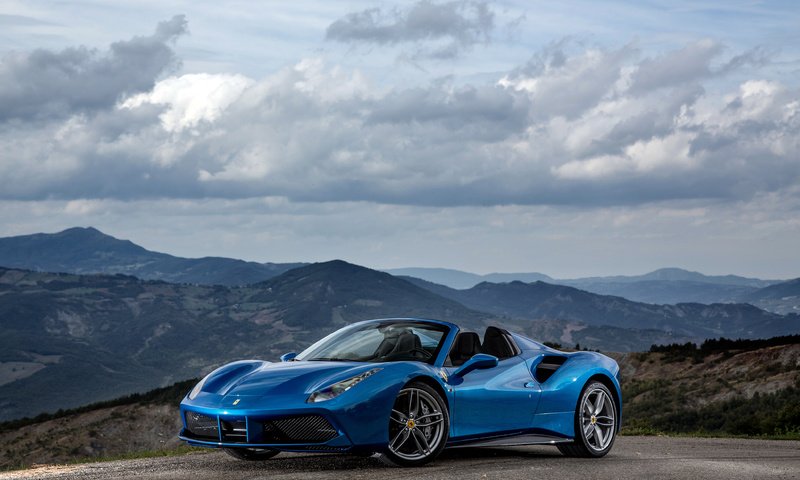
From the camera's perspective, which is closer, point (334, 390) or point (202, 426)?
point (334, 390)

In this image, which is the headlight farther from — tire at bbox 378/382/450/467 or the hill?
the hill

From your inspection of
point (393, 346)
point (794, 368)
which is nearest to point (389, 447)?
point (393, 346)

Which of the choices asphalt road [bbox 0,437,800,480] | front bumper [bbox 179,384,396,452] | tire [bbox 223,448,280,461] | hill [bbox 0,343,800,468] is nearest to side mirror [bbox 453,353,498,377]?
asphalt road [bbox 0,437,800,480]

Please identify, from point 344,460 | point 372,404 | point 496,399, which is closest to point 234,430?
point 372,404

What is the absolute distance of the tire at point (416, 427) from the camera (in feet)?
35.3

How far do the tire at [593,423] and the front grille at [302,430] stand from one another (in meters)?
3.80

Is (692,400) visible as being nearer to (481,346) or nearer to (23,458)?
(481,346)

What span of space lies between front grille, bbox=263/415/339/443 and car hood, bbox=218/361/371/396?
302 millimetres

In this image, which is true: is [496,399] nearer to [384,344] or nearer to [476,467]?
[476,467]

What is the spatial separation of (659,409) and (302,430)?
35.4 m

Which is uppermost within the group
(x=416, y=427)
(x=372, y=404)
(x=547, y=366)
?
(x=547, y=366)

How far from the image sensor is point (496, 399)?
38.5ft

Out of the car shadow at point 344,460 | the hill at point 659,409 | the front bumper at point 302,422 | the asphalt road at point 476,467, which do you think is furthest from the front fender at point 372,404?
the hill at point 659,409

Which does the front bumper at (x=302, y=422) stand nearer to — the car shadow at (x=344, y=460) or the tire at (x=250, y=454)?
the car shadow at (x=344, y=460)
